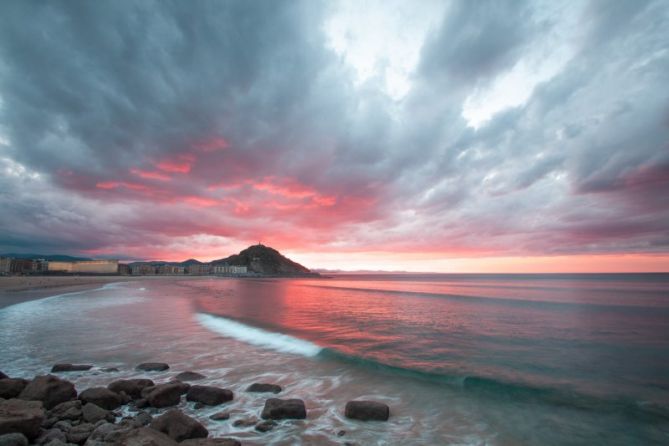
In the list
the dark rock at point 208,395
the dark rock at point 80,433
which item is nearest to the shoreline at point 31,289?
the dark rock at point 208,395

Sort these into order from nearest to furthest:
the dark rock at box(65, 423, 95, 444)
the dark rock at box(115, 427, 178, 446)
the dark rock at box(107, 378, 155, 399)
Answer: the dark rock at box(115, 427, 178, 446)
the dark rock at box(65, 423, 95, 444)
the dark rock at box(107, 378, 155, 399)

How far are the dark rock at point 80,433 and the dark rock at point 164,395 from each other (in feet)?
5.11

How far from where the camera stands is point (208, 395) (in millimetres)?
7941

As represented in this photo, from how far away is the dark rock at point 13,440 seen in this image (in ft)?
16.3

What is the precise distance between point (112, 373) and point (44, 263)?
214 meters

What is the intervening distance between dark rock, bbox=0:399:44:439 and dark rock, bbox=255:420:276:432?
392 centimetres

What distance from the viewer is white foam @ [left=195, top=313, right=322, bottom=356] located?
14.3 m

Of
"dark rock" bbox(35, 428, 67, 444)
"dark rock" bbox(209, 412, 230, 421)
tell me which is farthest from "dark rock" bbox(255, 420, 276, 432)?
"dark rock" bbox(35, 428, 67, 444)

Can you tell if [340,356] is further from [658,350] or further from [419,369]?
[658,350]

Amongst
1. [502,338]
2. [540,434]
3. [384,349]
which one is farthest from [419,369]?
[502,338]

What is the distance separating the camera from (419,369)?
448 inches

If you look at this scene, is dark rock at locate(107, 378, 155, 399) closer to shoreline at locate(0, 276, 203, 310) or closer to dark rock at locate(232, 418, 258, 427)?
dark rock at locate(232, 418, 258, 427)

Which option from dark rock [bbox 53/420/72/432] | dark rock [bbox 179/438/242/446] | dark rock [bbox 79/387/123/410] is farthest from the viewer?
dark rock [bbox 79/387/123/410]

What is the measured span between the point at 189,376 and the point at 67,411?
349 centimetres
